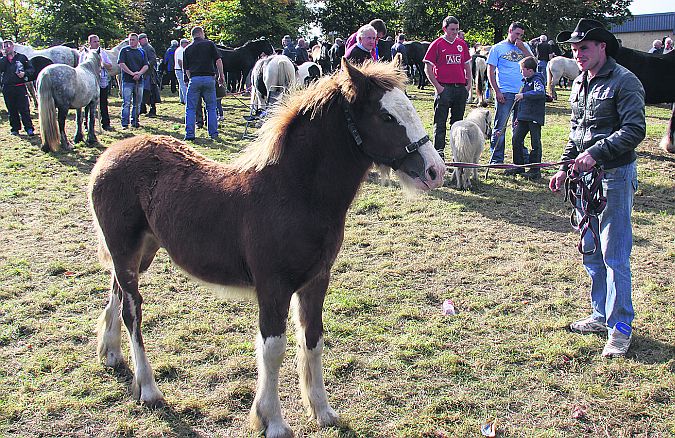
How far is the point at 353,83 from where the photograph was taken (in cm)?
275

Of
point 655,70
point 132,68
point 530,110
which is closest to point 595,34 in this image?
point 530,110

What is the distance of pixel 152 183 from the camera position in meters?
3.38

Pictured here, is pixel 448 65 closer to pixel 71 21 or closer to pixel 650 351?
pixel 650 351

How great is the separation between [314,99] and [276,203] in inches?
23.7

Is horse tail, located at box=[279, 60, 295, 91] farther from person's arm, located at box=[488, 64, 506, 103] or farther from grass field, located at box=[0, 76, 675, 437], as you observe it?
grass field, located at box=[0, 76, 675, 437]

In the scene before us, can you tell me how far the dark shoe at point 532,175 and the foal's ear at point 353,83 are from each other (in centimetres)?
684

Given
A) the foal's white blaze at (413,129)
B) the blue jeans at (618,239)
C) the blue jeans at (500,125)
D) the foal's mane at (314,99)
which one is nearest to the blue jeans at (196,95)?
the blue jeans at (500,125)

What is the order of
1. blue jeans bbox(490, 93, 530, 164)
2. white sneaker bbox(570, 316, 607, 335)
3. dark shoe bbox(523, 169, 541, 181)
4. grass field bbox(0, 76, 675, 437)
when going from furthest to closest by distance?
dark shoe bbox(523, 169, 541, 181)
blue jeans bbox(490, 93, 530, 164)
white sneaker bbox(570, 316, 607, 335)
grass field bbox(0, 76, 675, 437)

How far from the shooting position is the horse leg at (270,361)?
294 centimetres

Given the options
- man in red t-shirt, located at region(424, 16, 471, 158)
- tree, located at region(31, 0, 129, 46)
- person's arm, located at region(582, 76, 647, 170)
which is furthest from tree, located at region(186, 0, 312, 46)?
person's arm, located at region(582, 76, 647, 170)

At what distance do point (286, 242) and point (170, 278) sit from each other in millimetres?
2988

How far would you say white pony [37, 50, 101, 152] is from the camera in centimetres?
1042

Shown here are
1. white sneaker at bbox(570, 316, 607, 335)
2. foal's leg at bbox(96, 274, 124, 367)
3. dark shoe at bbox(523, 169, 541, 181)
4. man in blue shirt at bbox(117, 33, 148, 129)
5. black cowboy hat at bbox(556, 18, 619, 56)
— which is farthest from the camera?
man in blue shirt at bbox(117, 33, 148, 129)

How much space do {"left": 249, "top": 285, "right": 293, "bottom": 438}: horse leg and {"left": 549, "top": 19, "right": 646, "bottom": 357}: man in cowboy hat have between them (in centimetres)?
230
